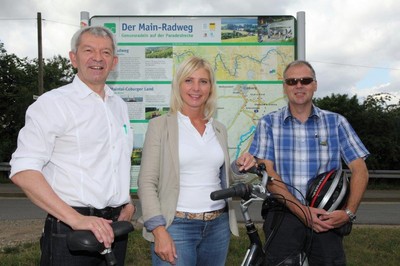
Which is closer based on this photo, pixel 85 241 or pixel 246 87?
pixel 85 241

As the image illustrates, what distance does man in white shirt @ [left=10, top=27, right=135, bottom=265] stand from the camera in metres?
2.41

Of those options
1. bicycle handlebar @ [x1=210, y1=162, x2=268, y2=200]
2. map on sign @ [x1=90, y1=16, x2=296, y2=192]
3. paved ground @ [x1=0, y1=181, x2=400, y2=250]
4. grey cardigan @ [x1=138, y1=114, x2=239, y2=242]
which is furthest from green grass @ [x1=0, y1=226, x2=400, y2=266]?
bicycle handlebar @ [x1=210, y1=162, x2=268, y2=200]

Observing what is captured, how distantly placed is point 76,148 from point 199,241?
3.45 ft

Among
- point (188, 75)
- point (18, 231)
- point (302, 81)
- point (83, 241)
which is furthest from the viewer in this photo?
point (18, 231)

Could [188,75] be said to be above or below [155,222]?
above

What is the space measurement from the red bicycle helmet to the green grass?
110 inches

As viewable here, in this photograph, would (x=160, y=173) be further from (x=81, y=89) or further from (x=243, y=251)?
(x=243, y=251)

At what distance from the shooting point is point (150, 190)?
10.1 ft

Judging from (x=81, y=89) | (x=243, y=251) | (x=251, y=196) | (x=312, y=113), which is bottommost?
(x=243, y=251)

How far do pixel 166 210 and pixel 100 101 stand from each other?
31.6 inches

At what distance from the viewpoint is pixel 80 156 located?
2.68 m

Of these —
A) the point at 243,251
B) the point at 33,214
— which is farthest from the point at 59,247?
the point at 33,214

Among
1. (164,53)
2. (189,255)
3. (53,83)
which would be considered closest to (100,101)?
Answer: (189,255)

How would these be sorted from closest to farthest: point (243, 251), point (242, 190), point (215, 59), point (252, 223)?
point (242, 190), point (252, 223), point (215, 59), point (243, 251)
